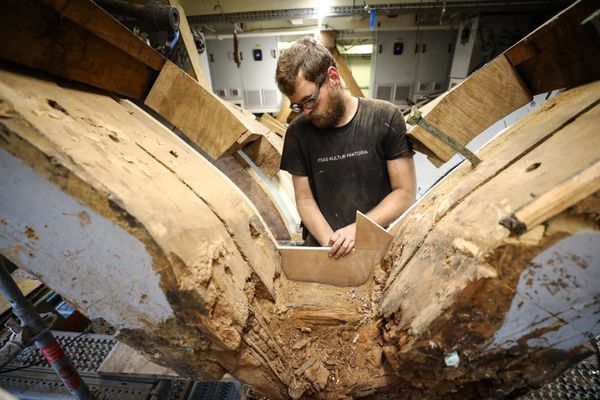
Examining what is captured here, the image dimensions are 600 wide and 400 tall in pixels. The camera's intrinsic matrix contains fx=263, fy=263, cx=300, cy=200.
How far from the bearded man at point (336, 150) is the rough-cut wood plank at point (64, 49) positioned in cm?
74

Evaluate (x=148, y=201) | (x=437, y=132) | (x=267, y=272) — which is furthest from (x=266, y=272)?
(x=437, y=132)

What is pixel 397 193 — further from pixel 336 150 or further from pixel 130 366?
pixel 130 366

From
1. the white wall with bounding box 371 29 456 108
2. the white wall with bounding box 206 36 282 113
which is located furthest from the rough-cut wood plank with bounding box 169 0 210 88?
the white wall with bounding box 371 29 456 108

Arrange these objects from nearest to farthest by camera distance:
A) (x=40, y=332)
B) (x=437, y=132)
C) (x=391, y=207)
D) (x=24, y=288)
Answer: (x=437, y=132), (x=40, y=332), (x=391, y=207), (x=24, y=288)

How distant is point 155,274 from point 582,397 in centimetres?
194

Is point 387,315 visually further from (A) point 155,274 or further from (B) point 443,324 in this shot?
(A) point 155,274

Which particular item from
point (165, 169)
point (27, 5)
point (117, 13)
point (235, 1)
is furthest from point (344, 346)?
point (235, 1)

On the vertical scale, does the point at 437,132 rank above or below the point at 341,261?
above

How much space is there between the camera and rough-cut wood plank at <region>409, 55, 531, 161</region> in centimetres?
118

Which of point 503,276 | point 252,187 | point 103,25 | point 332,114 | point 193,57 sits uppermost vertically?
point 103,25

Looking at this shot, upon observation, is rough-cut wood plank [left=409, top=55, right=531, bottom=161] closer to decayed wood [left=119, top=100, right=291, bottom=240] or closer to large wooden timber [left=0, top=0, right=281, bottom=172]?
large wooden timber [left=0, top=0, right=281, bottom=172]

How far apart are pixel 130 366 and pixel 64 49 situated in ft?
5.21

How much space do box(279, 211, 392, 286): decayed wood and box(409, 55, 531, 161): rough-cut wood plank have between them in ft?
1.99

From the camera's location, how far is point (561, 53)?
3.18ft
